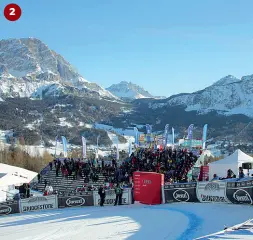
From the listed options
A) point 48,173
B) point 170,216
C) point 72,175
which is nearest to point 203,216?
point 170,216

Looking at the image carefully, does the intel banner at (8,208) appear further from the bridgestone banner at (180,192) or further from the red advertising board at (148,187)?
the bridgestone banner at (180,192)

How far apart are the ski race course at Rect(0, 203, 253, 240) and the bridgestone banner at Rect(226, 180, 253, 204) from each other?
32 centimetres

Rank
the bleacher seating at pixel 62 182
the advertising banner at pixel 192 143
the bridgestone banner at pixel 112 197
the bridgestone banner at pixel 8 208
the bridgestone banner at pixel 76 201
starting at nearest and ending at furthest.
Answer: the bridgestone banner at pixel 112 197, the bridgestone banner at pixel 8 208, the bridgestone banner at pixel 76 201, the bleacher seating at pixel 62 182, the advertising banner at pixel 192 143

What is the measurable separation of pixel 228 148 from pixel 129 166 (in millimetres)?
166837

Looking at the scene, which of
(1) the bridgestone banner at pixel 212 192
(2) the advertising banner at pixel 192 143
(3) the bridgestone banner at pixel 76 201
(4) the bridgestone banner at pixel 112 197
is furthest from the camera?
(2) the advertising banner at pixel 192 143

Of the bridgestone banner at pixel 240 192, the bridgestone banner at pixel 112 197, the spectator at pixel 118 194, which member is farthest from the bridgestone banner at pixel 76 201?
the bridgestone banner at pixel 240 192

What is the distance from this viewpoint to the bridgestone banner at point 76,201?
2122 cm

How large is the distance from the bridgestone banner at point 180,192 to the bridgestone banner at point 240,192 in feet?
6.04

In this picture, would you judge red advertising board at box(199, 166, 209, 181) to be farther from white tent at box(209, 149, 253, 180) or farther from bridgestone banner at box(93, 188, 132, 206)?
bridgestone banner at box(93, 188, 132, 206)

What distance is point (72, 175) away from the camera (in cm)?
3331

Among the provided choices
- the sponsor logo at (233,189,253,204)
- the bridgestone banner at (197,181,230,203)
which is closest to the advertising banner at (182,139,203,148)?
the bridgestone banner at (197,181,230,203)

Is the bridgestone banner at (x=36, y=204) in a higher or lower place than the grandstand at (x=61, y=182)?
lower

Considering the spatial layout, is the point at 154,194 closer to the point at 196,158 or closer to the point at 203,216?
the point at 203,216

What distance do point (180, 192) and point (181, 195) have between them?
0.49ft
